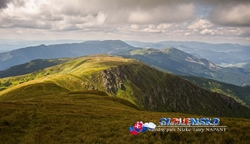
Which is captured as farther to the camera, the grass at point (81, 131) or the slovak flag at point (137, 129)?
the slovak flag at point (137, 129)

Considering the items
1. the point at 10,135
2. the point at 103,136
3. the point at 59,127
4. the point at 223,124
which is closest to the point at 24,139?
the point at 10,135

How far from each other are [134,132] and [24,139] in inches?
555

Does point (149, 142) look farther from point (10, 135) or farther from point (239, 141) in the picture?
point (10, 135)

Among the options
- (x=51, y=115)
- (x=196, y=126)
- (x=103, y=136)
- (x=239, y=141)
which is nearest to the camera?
(x=239, y=141)

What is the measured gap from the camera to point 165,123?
22906 millimetres

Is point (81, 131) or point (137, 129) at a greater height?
point (137, 129)

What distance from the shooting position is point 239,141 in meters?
17.4

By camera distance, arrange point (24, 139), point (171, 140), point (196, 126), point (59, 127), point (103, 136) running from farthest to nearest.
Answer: point (59, 127)
point (24, 139)
point (103, 136)
point (196, 126)
point (171, 140)

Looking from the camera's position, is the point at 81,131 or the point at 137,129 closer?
the point at 137,129

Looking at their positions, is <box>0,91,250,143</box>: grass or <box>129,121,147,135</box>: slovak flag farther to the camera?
<box>129,121,147,135</box>: slovak flag

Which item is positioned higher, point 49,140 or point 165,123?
point 165,123

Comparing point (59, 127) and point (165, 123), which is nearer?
point (165, 123)

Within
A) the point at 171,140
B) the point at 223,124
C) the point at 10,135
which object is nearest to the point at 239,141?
the point at 223,124

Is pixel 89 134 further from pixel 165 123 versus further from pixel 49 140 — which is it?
pixel 165 123
